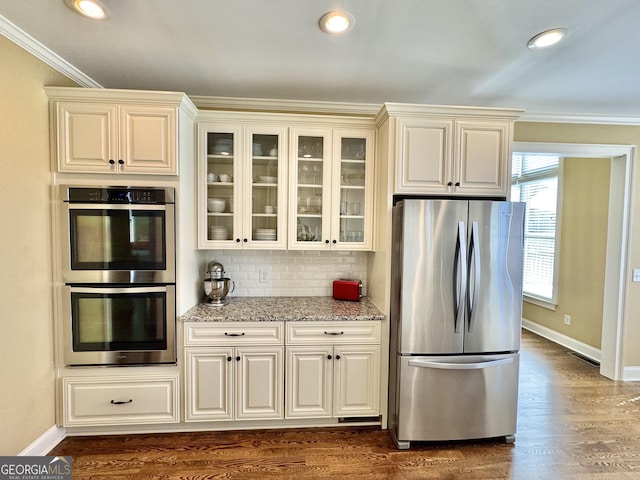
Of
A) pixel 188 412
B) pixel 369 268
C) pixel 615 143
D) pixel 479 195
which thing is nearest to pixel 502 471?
pixel 369 268

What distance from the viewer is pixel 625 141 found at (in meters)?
3.16

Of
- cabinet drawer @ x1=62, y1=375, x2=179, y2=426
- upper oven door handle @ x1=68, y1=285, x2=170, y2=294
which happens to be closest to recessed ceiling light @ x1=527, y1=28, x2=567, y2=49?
upper oven door handle @ x1=68, y1=285, x2=170, y2=294

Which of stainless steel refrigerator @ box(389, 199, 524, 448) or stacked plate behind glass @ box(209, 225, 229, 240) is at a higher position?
stacked plate behind glass @ box(209, 225, 229, 240)

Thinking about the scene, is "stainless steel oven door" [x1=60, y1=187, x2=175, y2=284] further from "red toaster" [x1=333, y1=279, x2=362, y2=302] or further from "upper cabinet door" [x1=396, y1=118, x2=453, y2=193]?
"upper cabinet door" [x1=396, y1=118, x2=453, y2=193]

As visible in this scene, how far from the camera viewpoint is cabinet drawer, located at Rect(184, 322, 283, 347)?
2270 mm

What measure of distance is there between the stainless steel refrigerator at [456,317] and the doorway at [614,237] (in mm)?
1420

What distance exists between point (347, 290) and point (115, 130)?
6.98 ft

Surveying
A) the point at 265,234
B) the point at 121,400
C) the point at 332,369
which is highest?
the point at 265,234

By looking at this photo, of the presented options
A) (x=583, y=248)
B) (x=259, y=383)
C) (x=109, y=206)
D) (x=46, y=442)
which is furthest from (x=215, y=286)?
(x=583, y=248)

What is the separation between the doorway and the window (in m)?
1.07

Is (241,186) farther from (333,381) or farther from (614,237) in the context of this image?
(614,237)

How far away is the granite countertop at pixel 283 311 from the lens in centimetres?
231

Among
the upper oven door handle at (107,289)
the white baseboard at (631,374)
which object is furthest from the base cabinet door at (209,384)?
the white baseboard at (631,374)

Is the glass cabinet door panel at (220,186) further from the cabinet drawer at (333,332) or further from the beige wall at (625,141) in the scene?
the beige wall at (625,141)
